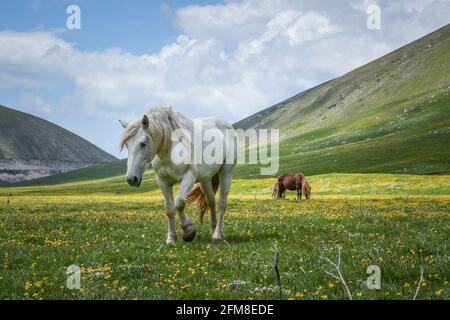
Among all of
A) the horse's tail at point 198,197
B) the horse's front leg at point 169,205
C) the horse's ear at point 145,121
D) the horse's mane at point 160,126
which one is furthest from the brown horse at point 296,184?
the horse's ear at point 145,121

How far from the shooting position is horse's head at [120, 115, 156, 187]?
9930 millimetres

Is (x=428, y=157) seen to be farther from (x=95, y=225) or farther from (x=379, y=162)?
(x=95, y=225)

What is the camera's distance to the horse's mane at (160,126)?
10.2 meters

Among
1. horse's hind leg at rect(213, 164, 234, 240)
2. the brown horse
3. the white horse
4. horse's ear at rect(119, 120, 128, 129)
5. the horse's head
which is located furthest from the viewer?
the brown horse

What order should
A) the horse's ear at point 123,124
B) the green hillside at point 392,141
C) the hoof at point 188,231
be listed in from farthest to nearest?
the green hillside at point 392,141 < the hoof at point 188,231 < the horse's ear at point 123,124

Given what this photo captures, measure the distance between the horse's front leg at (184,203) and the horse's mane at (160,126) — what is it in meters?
1.03

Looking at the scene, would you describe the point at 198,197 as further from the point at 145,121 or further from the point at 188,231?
the point at 145,121

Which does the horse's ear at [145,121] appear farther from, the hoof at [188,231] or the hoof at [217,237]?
the hoof at [217,237]

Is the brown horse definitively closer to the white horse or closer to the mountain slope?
the white horse

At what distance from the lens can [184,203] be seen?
11492 mm

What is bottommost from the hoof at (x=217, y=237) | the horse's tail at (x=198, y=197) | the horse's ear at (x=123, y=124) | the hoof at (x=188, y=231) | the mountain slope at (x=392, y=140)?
the hoof at (x=217, y=237)

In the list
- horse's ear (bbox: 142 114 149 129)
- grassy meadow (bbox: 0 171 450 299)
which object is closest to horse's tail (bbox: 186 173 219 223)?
grassy meadow (bbox: 0 171 450 299)
